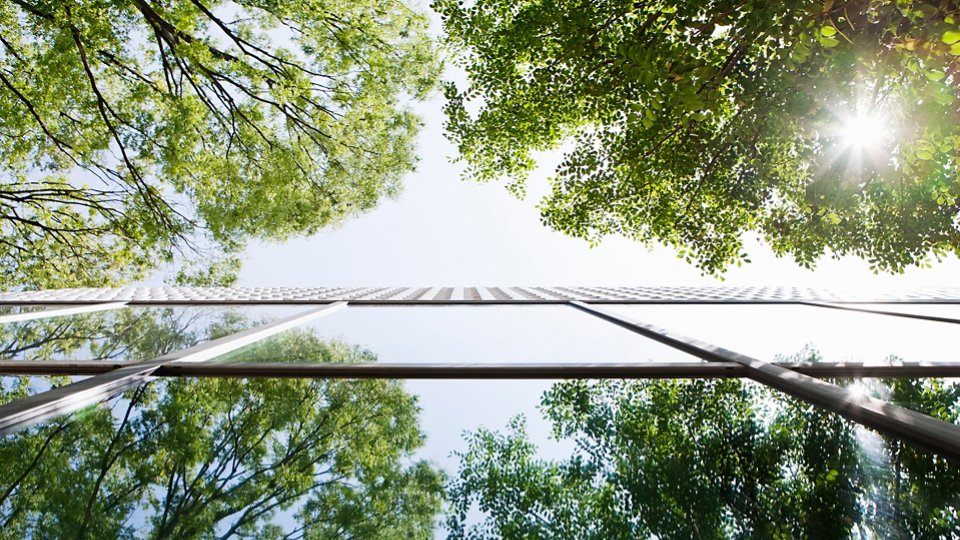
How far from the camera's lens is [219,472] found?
173cm

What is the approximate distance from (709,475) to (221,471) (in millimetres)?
1735

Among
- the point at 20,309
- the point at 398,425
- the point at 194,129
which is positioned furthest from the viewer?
the point at 194,129

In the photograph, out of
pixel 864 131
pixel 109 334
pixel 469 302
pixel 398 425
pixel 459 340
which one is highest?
pixel 864 131

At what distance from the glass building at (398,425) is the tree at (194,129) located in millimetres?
10356

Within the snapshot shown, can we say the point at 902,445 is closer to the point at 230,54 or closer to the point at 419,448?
the point at 419,448

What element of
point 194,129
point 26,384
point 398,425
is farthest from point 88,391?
point 194,129

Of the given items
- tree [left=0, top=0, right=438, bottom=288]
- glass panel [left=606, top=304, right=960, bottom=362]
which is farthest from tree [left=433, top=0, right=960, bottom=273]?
tree [left=0, top=0, right=438, bottom=288]

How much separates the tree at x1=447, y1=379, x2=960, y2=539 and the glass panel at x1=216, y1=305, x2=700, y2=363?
0.60 meters

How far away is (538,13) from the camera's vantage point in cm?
934

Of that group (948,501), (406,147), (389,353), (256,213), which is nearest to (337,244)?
(256,213)

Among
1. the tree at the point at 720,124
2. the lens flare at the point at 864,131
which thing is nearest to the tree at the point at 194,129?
the tree at the point at 720,124

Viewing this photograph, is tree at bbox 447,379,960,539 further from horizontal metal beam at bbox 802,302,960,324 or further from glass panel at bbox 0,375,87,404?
horizontal metal beam at bbox 802,302,960,324

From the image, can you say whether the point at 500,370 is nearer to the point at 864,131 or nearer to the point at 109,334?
the point at 109,334

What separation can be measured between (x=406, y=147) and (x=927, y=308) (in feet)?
40.2
